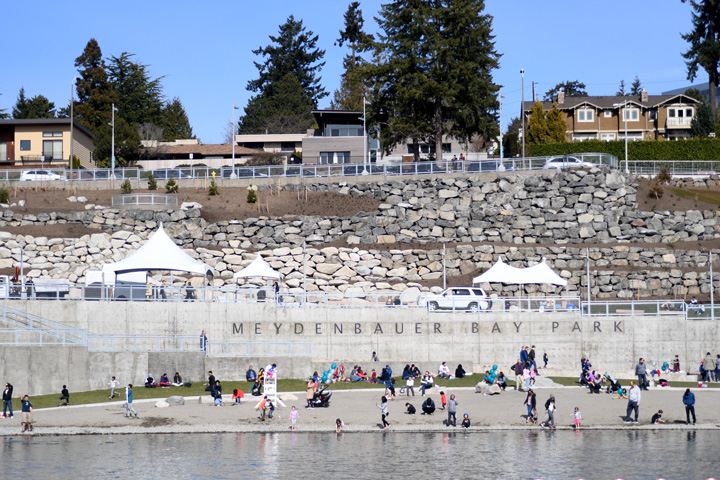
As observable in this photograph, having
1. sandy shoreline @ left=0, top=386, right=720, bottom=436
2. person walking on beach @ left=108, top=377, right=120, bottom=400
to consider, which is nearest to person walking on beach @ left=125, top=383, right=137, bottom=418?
sandy shoreline @ left=0, top=386, right=720, bottom=436

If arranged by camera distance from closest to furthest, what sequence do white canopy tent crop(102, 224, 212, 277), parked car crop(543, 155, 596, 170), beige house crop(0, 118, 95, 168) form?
white canopy tent crop(102, 224, 212, 277) < parked car crop(543, 155, 596, 170) < beige house crop(0, 118, 95, 168)

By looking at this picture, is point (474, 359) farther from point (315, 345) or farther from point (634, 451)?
point (634, 451)

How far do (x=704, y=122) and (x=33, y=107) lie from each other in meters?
79.7

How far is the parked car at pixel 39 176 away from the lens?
221 feet

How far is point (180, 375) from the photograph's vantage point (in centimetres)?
4009

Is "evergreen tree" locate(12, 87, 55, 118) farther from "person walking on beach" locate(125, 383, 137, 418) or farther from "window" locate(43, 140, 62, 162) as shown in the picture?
"person walking on beach" locate(125, 383, 137, 418)

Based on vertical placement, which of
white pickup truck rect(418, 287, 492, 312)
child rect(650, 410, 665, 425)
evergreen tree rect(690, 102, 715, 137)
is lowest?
child rect(650, 410, 665, 425)

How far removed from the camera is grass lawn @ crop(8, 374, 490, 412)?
36969 mm

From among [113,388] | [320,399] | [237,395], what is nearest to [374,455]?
[320,399]

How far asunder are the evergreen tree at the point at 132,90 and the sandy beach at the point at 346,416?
81130mm

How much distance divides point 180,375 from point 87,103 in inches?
2831

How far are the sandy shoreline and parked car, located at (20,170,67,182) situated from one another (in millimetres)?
34640

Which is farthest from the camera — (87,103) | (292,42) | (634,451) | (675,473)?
(292,42)

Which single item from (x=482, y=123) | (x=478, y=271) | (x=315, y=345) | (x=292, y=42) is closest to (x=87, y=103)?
(x=292, y=42)
